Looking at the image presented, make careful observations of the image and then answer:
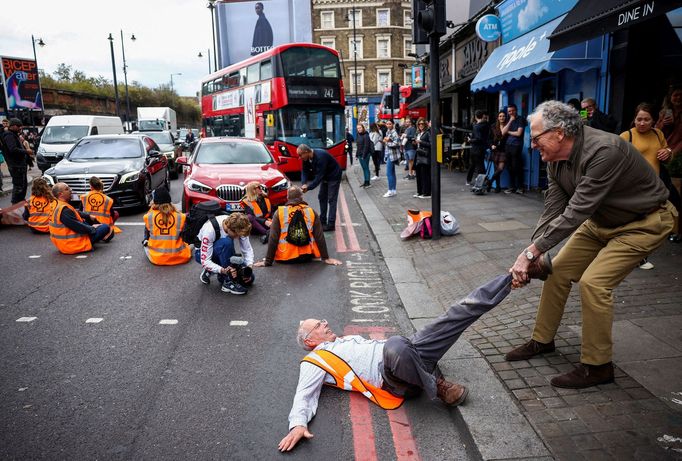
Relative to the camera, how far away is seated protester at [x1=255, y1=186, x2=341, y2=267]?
23.6 feet

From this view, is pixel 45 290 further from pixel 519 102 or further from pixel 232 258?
pixel 519 102

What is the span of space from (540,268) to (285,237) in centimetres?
441

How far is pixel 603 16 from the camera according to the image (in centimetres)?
659

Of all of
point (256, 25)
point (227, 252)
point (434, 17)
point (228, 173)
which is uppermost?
point (256, 25)

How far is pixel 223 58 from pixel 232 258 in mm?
42319

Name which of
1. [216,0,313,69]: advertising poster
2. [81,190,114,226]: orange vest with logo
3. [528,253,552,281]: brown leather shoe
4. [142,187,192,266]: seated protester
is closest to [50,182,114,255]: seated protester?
[81,190,114,226]: orange vest with logo

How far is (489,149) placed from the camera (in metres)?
13.3

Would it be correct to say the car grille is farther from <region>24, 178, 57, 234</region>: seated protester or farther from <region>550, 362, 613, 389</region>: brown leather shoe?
<region>550, 362, 613, 389</region>: brown leather shoe

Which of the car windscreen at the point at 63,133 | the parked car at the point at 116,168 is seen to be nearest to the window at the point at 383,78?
the car windscreen at the point at 63,133

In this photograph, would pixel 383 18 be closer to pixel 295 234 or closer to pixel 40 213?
pixel 40 213

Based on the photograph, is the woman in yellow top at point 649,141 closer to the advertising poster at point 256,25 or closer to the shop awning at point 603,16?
the shop awning at point 603,16

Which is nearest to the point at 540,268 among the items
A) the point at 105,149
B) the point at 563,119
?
the point at 563,119

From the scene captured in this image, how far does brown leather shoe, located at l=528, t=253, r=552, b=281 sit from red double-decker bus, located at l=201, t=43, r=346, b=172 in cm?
1470

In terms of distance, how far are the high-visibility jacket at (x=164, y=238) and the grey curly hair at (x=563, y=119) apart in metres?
5.33
